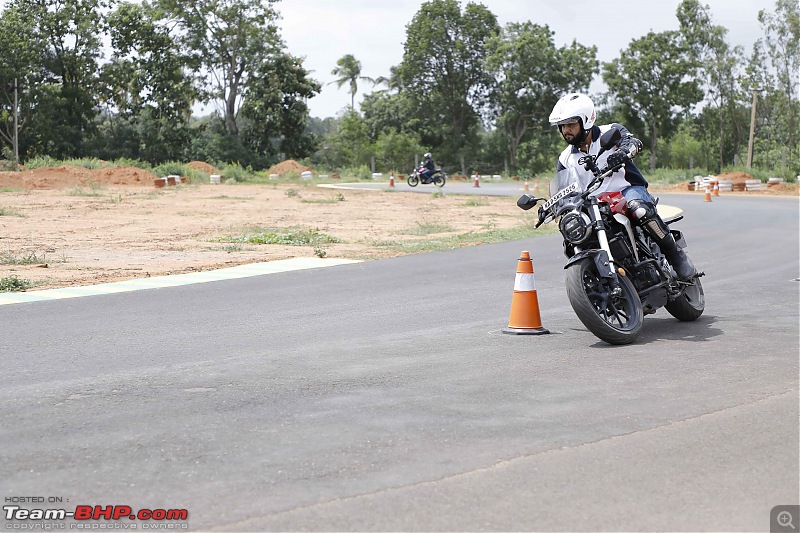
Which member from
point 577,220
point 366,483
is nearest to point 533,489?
point 366,483

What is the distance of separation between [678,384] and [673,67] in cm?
6655

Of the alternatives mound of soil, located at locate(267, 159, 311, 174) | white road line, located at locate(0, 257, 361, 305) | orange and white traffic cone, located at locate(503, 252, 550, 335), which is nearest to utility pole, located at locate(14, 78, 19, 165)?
mound of soil, located at locate(267, 159, 311, 174)

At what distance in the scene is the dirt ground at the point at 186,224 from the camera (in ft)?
58.1

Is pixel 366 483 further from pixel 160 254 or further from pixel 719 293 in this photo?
pixel 160 254

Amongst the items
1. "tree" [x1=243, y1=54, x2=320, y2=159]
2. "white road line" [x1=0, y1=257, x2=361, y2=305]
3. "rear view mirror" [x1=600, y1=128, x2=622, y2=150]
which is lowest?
"white road line" [x1=0, y1=257, x2=361, y2=305]

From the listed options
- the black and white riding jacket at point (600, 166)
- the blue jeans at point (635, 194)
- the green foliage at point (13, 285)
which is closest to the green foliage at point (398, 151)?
the green foliage at point (13, 285)

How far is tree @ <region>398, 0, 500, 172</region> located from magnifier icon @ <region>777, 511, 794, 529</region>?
75.2m

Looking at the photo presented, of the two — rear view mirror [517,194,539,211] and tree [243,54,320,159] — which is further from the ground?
tree [243,54,320,159]

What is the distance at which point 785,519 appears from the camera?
429 cm

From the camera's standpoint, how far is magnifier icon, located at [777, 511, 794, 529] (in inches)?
167

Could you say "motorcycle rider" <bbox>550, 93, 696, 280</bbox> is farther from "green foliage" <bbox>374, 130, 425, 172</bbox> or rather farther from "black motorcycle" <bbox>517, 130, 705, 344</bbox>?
"green foliage" <bbox>374, 130, 425, 172</bbox>

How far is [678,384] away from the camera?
6.93 m

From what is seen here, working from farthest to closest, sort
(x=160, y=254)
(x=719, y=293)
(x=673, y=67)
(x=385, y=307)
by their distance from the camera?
(x=673, y=67), (x=160, y=254), (x=719, y=293), (x=385, y=307)

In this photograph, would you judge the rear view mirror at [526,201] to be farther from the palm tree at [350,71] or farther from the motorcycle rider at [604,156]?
the palm tree at [350,71]
